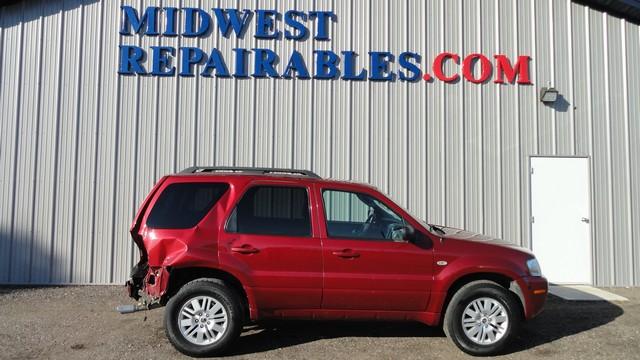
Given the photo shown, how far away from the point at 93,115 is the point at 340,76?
14.7ft

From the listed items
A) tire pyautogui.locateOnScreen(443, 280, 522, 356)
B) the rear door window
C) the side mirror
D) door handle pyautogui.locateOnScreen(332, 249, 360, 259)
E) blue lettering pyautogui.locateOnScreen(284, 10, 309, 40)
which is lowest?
tire pyautogui.locateOnScreen(443, 280, 522, 356)

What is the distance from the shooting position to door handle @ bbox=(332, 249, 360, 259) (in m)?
5.03

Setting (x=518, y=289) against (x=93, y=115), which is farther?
(x=93, y=115)

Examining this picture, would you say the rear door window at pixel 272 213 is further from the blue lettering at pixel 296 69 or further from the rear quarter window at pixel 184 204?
the blue lettering at pixel 296 69

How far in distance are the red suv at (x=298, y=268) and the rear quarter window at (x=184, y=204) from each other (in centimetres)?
1

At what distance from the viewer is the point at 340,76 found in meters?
8.77

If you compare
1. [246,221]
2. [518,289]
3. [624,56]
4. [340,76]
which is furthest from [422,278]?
[624,56]

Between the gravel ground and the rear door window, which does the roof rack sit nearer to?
the rear door window

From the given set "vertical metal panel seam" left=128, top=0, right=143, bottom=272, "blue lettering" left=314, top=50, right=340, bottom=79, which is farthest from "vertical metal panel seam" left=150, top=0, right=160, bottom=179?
"blue lettering" left=314, top=50, right=340, bottom=79

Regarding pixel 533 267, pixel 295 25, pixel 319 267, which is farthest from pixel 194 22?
pixel 533 267

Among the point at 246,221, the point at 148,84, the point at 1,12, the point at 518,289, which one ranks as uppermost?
the point at 1,12

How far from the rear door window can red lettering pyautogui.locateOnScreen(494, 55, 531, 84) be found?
5.42 meters

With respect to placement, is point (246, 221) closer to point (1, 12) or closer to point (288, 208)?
point (288, 208)

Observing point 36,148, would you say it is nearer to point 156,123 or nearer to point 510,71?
point 156,123
